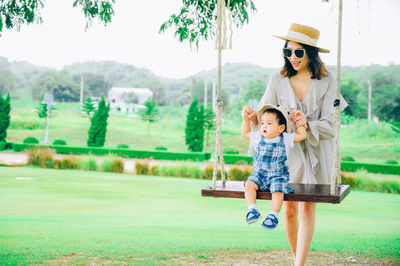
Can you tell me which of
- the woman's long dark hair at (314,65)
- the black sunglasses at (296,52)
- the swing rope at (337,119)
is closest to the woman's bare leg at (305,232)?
the swing rope at (337,119)

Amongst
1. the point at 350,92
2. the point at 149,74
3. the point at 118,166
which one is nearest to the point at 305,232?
the point at 118,166

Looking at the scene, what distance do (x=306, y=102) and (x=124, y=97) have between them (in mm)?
43091

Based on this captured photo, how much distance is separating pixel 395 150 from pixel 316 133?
19.1 metres

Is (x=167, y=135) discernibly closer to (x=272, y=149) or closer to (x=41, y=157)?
(x=41, y=157)

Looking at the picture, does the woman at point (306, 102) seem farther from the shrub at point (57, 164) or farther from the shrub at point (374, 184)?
the shrub at point (57, 164)

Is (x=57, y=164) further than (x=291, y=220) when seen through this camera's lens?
Yes

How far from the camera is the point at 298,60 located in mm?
2969

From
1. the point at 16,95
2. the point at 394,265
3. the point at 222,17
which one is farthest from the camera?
the point at 16,95

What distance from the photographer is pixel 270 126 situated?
9.03 feet

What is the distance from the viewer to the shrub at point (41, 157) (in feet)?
45.5

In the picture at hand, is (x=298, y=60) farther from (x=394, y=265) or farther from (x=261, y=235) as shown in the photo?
(x=261, y=235)

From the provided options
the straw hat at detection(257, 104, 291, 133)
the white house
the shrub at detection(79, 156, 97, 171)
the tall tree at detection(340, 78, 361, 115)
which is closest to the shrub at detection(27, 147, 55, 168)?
the shrub at detection(79, 156, 97, 171)

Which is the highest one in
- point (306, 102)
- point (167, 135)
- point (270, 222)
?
point (306, 102)

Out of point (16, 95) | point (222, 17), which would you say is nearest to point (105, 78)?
point (16, 95)
